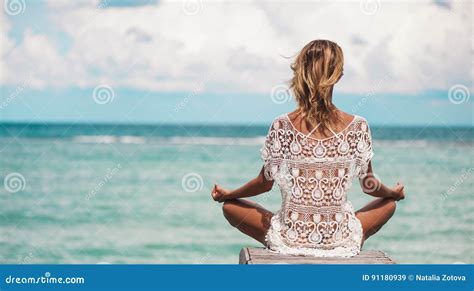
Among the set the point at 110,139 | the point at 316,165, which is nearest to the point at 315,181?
the point at 316,165

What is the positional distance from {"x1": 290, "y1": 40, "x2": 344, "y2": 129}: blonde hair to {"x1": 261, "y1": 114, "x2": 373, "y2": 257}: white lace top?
0.44ft

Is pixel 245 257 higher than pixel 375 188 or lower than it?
lower

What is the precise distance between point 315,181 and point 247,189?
17.1 inches

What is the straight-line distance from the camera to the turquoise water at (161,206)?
10.5m

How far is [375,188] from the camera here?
472 centimetres

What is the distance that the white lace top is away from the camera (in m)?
4.57

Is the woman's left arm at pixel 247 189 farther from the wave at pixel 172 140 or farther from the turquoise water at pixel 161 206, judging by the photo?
the wave at pixel 172 140

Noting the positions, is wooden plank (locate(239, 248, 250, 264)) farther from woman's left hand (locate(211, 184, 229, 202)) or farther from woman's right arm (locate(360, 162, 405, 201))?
woman's right arm (locate(360, 162, 405, 201))

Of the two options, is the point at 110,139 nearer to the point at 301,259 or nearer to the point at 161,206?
the point at 161,206

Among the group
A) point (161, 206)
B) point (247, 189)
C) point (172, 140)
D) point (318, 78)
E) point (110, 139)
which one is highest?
point (110, 139)

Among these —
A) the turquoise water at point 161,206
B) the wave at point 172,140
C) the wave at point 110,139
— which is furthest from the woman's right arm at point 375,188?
the wave at point 110,139

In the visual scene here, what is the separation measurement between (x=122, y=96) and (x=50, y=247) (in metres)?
14.7

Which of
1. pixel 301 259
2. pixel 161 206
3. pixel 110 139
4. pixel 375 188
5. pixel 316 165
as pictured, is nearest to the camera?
pixel 301 259
